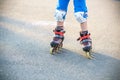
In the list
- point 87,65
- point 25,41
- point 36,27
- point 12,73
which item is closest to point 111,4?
point 36,27

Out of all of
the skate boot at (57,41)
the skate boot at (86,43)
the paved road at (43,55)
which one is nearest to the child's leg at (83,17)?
the skate boot at (86,43)

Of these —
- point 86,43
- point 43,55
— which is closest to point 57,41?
point 43,55

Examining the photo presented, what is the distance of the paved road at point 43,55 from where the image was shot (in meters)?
3.46

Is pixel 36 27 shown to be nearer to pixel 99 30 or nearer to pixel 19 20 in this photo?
pixel 19 20

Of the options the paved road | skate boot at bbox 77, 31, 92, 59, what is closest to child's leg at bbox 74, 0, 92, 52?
skate boot at bbox 77, 31, 92, 59

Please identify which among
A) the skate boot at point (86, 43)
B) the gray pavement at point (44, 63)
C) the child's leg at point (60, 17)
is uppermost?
the child's leg at point (60, 17)

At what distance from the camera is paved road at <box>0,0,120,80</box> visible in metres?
3.46

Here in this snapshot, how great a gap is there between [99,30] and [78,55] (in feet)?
3.52

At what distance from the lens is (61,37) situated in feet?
13.5

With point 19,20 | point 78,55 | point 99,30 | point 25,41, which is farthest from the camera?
point 19,20

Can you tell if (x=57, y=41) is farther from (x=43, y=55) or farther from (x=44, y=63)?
(x=44, y=63)

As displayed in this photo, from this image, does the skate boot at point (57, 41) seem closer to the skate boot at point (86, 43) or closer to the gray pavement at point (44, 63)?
the gray pavement at point (44, 63)

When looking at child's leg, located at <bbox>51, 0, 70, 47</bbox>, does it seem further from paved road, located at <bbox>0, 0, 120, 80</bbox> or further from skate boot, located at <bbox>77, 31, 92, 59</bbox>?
skate boot, located at <bbox>77, 31, 92, 59</bbox>

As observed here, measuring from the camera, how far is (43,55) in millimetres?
3977
